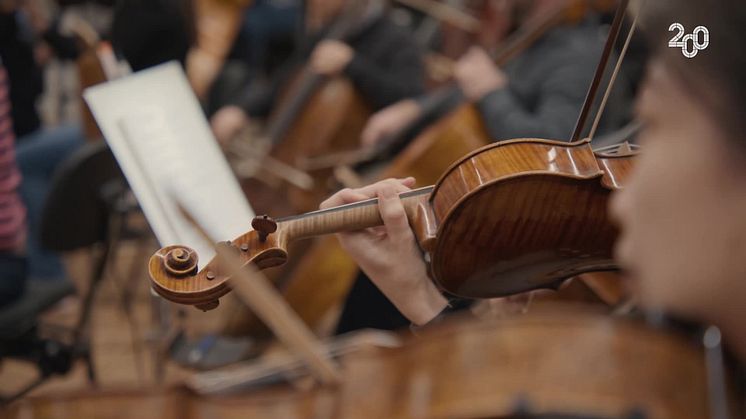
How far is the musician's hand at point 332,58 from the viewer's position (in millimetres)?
2561

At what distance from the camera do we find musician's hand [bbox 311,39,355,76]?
256 cm

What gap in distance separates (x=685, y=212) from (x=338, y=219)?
1.74ft

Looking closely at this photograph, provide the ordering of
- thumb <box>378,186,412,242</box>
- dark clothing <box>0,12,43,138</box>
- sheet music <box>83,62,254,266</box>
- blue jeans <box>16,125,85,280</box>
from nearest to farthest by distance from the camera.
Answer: thumb <box>378,186,412,242</box> → sheet music <box>83,62,254,266</box> → blue jeans <box>16,125,85,280</box> → dark clothing <box>0,12,43,138</box>

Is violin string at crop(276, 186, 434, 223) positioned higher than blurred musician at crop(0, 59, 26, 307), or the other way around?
blurred musician at crop(0, 59, 26, 307)

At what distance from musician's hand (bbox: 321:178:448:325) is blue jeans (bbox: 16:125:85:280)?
1476 mm

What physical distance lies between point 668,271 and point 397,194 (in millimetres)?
504

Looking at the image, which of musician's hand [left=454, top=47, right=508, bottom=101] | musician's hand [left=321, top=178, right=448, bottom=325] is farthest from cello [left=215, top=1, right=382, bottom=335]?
musician's hand [left=321, top=178, right=448, bottom=325]

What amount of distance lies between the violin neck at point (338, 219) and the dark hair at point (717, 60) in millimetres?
495

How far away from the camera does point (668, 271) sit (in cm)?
50

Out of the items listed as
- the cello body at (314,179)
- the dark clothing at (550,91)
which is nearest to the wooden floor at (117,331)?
the cello body at (314,179)

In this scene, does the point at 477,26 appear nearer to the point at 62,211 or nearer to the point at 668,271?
the point at 62,211

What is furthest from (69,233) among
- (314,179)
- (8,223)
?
(314,179)

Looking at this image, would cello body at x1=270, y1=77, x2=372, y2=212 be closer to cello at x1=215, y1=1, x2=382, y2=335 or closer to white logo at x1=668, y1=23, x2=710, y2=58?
cello at x1=215, y1=1, x2=382, y2=335

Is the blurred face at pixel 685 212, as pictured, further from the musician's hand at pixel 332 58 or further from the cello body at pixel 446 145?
the musician's hand at pixel 332 58
